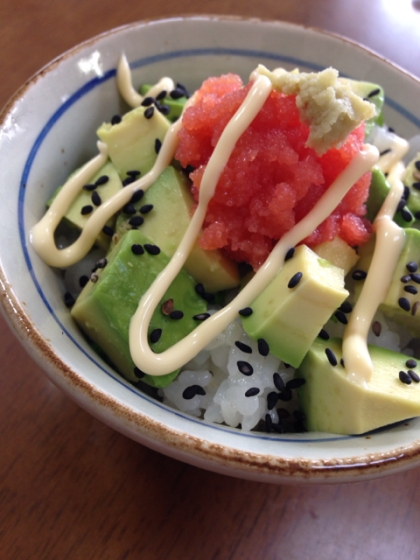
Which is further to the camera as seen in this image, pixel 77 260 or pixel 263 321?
pixel 77 260

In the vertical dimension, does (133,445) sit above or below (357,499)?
below

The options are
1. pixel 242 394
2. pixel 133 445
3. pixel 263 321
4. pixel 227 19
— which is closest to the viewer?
pixel 263 321

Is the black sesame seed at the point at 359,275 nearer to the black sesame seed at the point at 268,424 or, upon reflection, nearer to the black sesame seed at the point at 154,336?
the black sesame seed at the point at 268,424

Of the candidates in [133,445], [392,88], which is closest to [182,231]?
[133,445]

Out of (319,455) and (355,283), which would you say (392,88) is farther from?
(319,455)

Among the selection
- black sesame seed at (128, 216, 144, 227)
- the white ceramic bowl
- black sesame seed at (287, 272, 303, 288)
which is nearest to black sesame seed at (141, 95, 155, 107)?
the white ceramic bowl

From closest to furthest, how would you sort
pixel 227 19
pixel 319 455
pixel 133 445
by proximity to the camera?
pixel 319 455 → pixel 133 445 → pixel 227 19

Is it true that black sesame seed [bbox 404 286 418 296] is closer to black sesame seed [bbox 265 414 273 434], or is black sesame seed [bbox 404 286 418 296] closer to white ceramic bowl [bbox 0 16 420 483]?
white ceramic bowl [bbox 0 16 420 483]

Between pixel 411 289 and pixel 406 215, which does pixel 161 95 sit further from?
pixel 411 289
